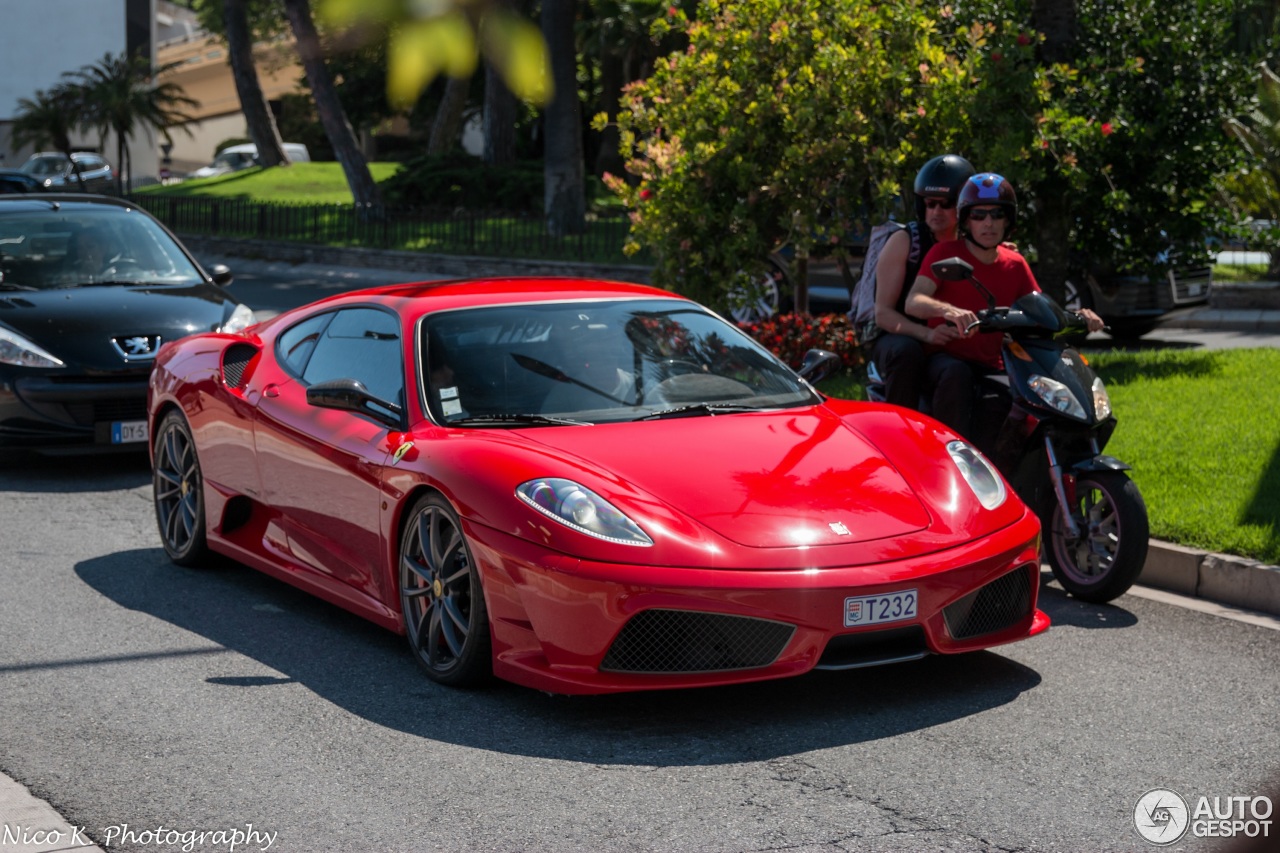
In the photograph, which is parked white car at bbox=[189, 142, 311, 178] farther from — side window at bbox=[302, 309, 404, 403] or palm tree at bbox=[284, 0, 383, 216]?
side window at bbox=[302, 309, 404, 403]

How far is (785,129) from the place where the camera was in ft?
42.5

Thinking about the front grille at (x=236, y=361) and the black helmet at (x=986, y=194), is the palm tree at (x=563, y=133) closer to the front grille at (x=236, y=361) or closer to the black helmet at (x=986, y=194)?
the front grille at (x=236, y=361)

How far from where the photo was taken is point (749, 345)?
22.7 ft

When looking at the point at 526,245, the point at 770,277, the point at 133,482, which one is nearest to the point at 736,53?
the point at 770,277

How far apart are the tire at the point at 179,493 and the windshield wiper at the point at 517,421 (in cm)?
208

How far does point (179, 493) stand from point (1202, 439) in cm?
566

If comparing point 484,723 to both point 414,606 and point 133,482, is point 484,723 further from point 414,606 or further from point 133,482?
point 133,482

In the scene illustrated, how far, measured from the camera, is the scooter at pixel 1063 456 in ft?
22.5

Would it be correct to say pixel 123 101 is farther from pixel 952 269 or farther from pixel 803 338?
pixel 952 269

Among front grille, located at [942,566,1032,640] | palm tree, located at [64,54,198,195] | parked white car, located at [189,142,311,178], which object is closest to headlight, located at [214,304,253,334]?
front grille, located at [942,566,1032,640]

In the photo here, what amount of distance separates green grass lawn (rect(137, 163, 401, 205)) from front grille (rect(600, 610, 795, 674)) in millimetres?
35175

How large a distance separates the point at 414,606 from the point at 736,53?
8.13m

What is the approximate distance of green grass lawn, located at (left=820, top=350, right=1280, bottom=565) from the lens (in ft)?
24.9

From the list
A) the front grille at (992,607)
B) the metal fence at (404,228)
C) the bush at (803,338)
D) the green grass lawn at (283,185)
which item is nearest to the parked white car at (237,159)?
the green grass lawn at (283,185)
